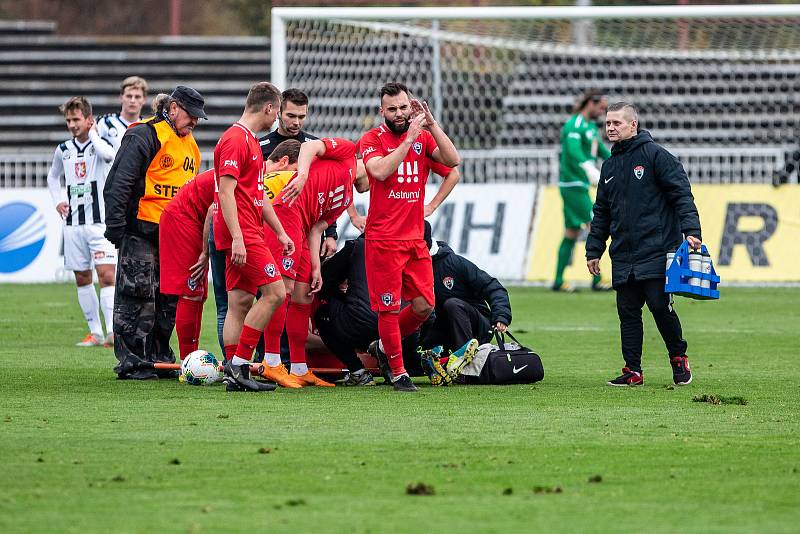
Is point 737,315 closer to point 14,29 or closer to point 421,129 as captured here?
point 421,129

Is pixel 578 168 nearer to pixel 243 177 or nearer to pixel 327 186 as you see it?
pixel 327 186

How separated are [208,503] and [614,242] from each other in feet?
15.4

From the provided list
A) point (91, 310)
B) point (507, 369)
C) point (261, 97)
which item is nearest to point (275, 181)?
point (261, 97)

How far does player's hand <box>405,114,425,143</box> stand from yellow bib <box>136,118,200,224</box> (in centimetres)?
205

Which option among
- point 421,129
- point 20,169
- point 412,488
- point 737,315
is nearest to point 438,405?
point 421,129

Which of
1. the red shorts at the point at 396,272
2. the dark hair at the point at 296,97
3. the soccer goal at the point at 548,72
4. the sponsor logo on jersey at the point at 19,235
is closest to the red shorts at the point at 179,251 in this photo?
the dark hair at the point at 296,97

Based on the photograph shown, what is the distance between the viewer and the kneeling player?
29.7 feet

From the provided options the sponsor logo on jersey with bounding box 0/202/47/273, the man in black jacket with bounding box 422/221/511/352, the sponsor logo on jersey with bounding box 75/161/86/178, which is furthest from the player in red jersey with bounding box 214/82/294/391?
the sponsor logo on jersey with bounding box 0/202/47/273

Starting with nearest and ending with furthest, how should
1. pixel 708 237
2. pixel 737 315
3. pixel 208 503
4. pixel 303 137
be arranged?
1. pixel 208 503
2. pixel 303 137
3. pixel 737 315
4. pixel 708 237

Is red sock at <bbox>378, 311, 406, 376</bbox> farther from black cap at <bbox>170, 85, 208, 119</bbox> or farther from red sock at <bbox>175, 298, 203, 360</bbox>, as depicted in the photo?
black cap at <bbox>170, 85, 208, 119</bbox>

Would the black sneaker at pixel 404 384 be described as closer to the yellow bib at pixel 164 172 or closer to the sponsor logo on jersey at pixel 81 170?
the yellow bib at pixel 164 172

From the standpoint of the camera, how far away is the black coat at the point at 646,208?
898 cm

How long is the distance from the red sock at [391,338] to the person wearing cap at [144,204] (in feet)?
6.02

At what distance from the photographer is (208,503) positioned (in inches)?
204
